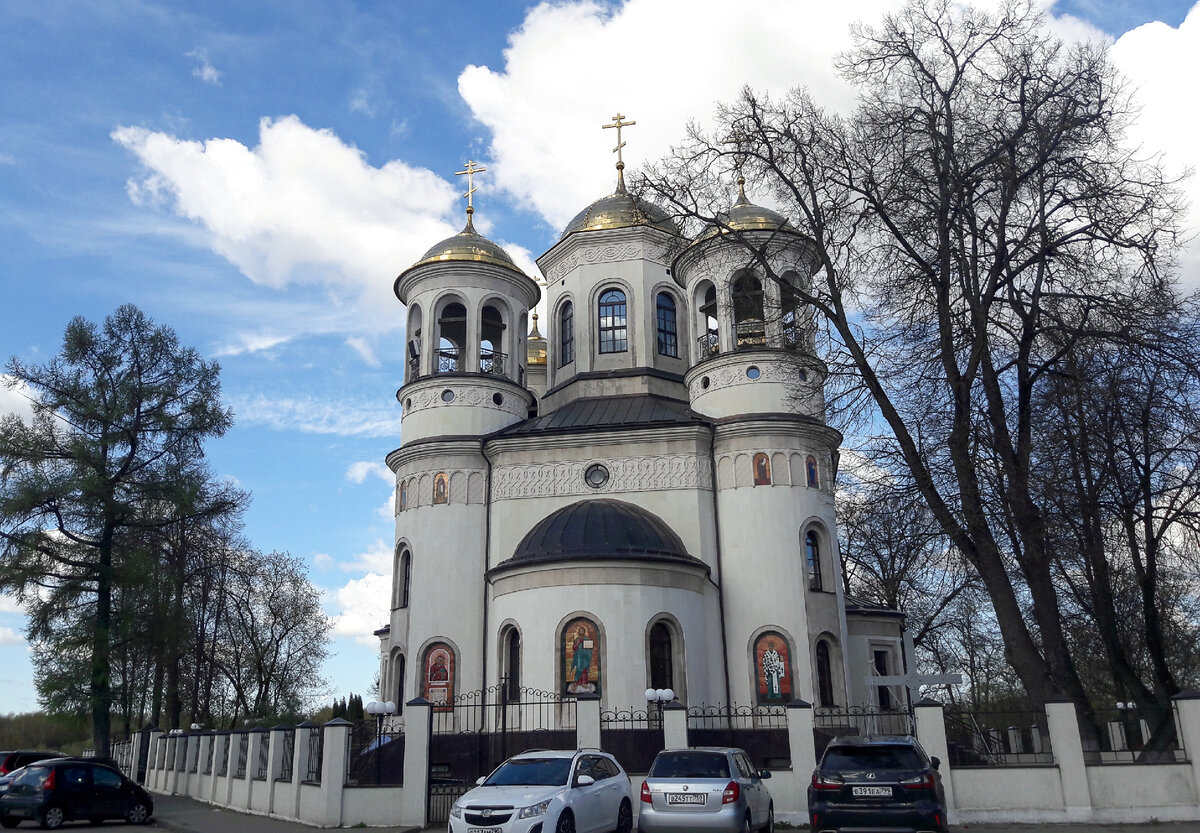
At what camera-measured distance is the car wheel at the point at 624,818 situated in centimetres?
1169

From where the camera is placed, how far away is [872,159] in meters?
15.8

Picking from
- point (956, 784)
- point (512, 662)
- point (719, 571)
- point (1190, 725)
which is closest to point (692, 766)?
point (956, 784)

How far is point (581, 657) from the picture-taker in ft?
64.8

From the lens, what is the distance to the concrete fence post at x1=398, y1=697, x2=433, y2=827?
14.3 meters

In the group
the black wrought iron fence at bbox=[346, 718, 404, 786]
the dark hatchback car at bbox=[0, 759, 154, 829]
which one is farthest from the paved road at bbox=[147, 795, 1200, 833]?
the black wrought iron fence at bbox=[346, 718, 404, 786]

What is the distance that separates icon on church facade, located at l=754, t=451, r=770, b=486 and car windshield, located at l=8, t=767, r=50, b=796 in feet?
50.5

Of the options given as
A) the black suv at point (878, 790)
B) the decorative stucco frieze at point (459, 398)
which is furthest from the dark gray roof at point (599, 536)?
the black suv at point (878, 790)

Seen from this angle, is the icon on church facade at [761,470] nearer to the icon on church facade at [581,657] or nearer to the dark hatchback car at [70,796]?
the icon on church facade at [581,657]

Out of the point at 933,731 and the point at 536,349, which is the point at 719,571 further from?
the point at 536,349

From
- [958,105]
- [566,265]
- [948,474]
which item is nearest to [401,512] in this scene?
[566,265]

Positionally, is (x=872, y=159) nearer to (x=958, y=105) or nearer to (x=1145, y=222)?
(x=958, y=105)

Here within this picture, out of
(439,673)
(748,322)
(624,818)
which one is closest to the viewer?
(624,818)

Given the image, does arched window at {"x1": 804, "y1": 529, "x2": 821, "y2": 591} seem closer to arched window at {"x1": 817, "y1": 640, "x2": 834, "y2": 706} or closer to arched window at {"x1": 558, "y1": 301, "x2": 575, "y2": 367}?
arched window at {"x1": 817, "y1": 640, "x2": 834, "y2": 706}

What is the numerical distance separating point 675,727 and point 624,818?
278 cm
